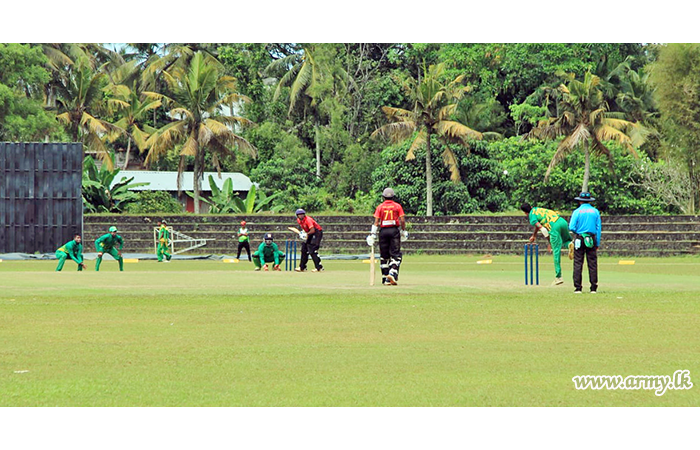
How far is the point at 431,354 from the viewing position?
10.9m

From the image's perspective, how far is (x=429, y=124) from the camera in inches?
1775

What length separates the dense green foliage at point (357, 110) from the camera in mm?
47031

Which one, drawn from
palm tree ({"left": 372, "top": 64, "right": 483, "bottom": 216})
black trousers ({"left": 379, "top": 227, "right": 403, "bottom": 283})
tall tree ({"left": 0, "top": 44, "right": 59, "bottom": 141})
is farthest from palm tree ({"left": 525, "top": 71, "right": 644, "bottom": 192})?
black trousers ({"left": 379, "top": 227, "right": 403, "bottom": 283})

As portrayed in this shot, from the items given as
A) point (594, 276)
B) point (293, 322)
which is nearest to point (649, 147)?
point (594, 276)

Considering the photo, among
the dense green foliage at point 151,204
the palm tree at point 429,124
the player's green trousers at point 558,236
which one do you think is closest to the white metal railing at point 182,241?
the dense green foliage at point 151,204

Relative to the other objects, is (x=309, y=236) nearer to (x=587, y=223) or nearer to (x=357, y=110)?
(x=587, y=223)

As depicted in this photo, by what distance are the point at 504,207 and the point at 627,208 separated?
5809 mm

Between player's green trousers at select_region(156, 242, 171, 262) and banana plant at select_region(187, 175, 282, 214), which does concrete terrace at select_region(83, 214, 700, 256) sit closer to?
banana plant at select_region(187, 175, 282, 214)

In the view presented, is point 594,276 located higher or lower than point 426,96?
A: lower

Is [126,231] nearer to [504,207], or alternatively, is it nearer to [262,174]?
[262,174]
